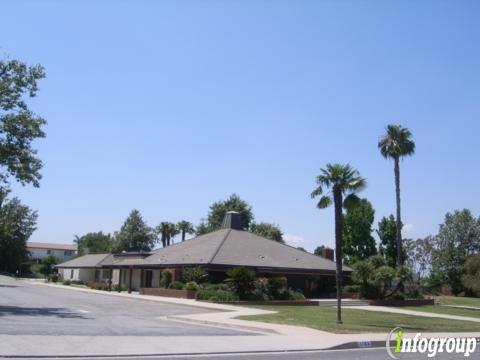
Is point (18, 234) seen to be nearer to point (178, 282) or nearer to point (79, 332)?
point (178, 282)

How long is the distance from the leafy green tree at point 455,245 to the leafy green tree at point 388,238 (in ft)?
16.9

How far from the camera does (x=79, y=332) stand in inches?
691

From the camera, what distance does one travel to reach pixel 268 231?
82812 millimetres

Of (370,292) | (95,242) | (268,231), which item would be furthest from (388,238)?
(95,242)

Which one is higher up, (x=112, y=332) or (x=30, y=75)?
(x=30, y=75)

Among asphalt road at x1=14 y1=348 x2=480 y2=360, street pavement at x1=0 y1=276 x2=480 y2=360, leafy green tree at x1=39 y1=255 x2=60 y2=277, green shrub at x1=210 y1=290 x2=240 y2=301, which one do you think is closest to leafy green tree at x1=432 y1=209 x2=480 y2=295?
green shrub at x1=210 y1=290 x2=240 y2=301

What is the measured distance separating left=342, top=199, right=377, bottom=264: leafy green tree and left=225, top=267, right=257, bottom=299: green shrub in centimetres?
4041

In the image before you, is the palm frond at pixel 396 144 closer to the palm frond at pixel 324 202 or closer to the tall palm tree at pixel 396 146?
the tall palm tree at pixel 396 146

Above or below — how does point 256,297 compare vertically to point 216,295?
below

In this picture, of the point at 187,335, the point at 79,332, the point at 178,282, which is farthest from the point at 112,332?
the point at 178,282

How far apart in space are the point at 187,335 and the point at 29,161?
1761 cm

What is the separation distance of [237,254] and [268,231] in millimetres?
38038

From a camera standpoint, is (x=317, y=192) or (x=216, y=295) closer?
(x=317, y=192)

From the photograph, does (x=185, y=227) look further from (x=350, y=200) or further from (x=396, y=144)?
(x=350, y=200)
